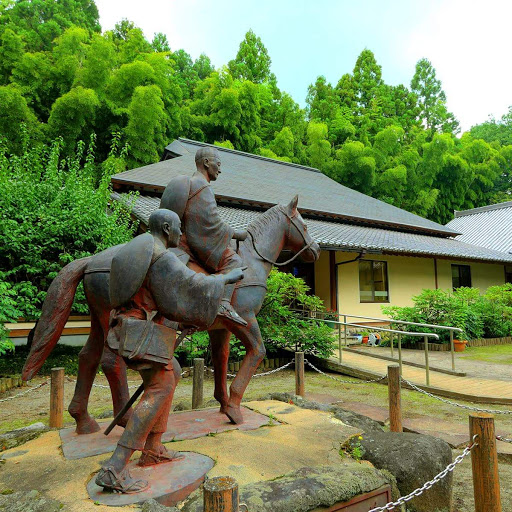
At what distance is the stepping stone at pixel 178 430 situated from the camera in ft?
10.2

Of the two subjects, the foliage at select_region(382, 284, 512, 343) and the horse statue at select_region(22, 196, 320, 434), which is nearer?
the horse statue at select_region(22, 196, 320, 434)

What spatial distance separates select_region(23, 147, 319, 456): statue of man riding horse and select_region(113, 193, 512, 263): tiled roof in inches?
244

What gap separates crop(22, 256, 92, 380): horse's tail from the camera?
121 inches

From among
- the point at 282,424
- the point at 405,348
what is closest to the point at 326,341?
the point at 405,348

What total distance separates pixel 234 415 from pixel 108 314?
5.02 feet

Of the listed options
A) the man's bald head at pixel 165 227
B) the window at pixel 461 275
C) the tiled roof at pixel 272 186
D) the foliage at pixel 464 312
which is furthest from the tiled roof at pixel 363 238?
the man's bald head at pixel 165 227

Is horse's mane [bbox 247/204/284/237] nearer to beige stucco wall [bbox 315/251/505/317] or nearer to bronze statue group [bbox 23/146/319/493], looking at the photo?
bronze statue group [bbox 23/146/319/493]

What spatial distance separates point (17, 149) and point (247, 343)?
13518 mm

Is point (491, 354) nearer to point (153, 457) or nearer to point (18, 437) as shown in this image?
point (153, 457)

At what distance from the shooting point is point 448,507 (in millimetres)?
3166

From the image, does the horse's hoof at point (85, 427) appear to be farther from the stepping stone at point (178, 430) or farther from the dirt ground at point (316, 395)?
the dirt ground at point (316, 395)

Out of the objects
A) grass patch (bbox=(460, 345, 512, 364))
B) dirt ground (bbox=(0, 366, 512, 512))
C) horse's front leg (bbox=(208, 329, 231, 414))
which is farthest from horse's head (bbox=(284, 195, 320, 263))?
grass patch (bbox=(460, 345, 512, 364))

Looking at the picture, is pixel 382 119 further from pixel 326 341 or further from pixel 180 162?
pixel 326 341

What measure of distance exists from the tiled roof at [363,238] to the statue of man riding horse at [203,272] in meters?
6.20
